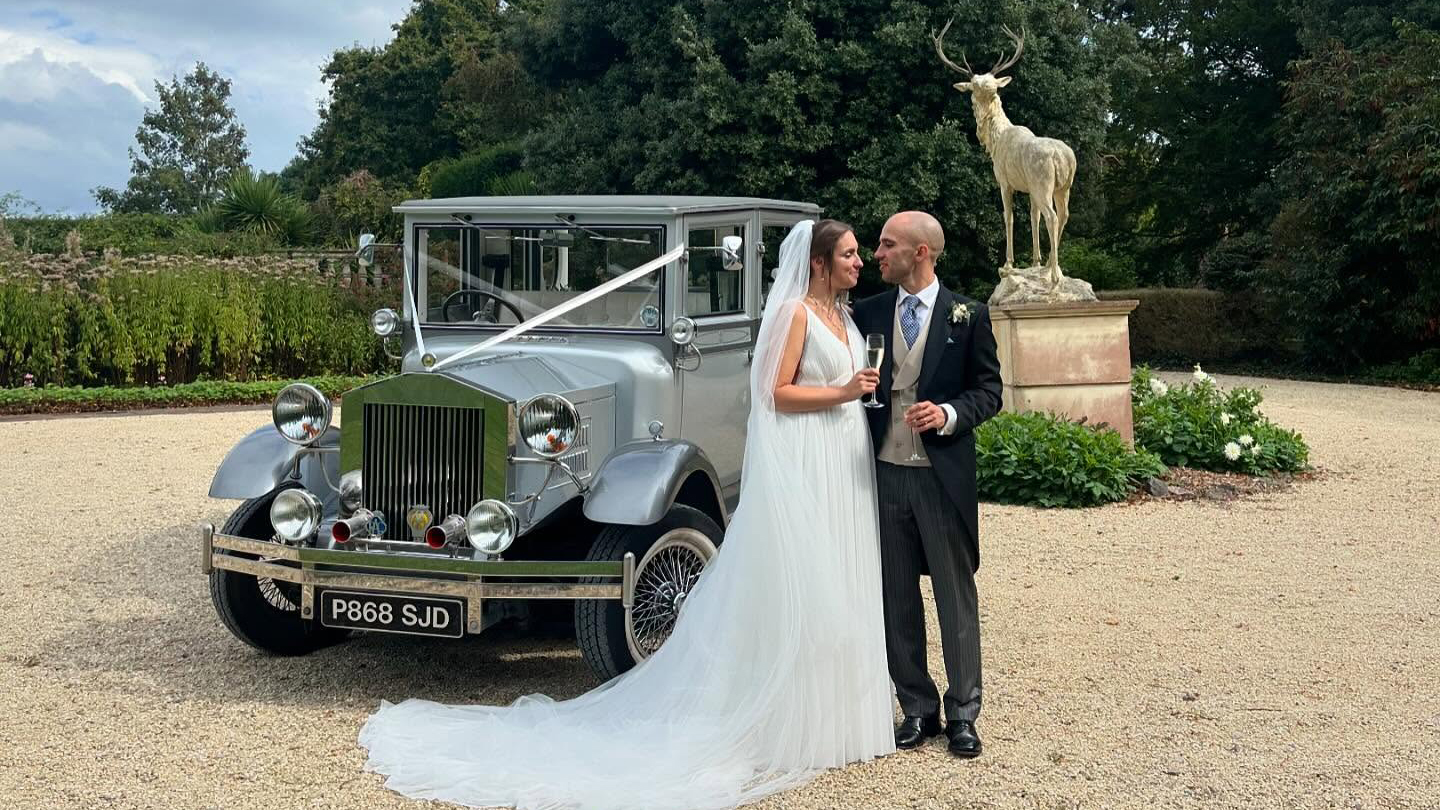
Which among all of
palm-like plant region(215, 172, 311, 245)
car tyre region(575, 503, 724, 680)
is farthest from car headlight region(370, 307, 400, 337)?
palm-like plant region(215, 172, 311, 245)

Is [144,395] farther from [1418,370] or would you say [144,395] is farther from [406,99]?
[406,99]

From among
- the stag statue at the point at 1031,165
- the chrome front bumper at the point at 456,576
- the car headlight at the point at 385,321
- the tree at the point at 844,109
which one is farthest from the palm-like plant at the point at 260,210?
the chrome front bumper at the point at 456,576

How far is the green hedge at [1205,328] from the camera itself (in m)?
22.0

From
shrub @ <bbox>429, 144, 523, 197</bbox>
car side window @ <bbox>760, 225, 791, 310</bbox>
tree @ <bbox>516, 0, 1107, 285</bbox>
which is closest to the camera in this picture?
car side window @ <bbox>760, 225, 791, 310</bbox>

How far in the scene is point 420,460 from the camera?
4875 millimetres

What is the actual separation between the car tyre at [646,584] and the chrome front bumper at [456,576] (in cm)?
A: 7

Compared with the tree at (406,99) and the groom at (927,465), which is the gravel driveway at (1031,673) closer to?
the groom at (927,465)

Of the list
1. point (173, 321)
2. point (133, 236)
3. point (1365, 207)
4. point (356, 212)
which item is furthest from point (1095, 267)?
point (133, 236)

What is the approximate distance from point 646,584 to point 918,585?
1.07 m

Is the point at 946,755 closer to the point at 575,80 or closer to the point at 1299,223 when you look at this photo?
the point at 1299,223

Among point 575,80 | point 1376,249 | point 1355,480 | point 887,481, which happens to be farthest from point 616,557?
point 575,80

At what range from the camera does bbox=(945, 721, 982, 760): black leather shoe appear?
4.32 meters

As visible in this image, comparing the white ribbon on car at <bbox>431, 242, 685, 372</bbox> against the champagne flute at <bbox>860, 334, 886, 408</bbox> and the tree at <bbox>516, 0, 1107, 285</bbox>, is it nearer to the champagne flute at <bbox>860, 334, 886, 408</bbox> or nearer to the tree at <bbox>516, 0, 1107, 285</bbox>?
the champagne flute at <bbox>860, 334, 886, 408</bbox>

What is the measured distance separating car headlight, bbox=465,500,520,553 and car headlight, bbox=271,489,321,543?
0.69 m
